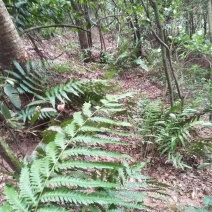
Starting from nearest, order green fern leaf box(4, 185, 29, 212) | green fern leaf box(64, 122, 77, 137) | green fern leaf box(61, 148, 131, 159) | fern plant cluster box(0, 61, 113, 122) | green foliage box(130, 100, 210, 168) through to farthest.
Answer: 1. green fern leaf box(4, 185, 29, 212)
2. green fern leaf box(61, 148, 131, 159)
3. green fern leaf box(64, 122, 77, 137)
4. fern plant cluster box(0, 61, 113, 122)
5. green foliage box(130, 100, 210, 168)

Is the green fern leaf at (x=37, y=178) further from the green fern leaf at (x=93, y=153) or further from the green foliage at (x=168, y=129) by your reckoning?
the green foliage at (x=168, y=129)

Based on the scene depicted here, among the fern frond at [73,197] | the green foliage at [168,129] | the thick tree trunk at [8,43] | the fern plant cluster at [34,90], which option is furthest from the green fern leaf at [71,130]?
the green foliage at [168,129]

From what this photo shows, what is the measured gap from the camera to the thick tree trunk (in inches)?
93.4

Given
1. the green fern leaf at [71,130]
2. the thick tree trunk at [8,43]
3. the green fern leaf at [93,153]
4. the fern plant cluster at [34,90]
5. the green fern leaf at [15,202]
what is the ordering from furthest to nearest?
the fern plant cluster at [34,90]
the thick tree trunk at [8,43]
the green fern leaf at [71,130]
the green fern leaf at [93,153]
the green fern leaf at [15,202]

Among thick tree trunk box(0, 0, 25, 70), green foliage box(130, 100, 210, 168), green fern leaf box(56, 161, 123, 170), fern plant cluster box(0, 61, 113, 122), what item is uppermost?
thick tree trunk box(0, 0, 25, 70)

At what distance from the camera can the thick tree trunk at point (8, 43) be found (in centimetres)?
237

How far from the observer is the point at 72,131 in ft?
3.51

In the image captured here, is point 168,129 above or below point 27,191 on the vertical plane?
below

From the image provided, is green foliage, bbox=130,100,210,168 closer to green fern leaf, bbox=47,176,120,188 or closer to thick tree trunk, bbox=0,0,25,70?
thick tree trunk, bbox=0,0,25,70

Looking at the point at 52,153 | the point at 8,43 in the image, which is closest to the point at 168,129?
the point at 8,43

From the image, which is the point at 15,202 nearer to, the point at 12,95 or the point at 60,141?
the point at 60,141

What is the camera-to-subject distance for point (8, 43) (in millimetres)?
2502

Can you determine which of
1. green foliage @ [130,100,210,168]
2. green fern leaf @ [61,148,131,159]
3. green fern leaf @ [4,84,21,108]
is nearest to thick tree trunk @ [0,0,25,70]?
green fern leaf @ [4,84,21,108]

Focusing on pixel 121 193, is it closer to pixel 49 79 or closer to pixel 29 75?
pixel 29 75
